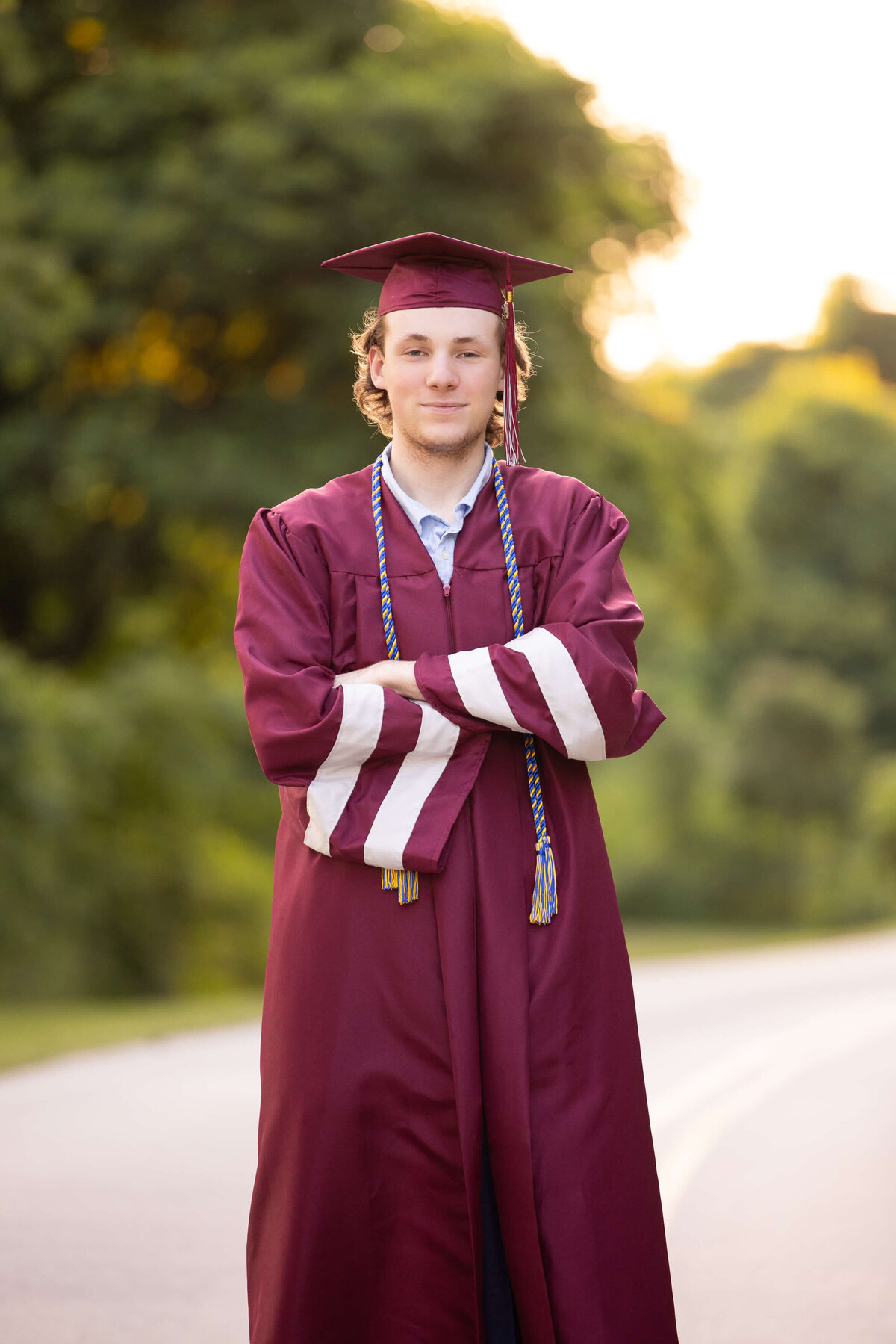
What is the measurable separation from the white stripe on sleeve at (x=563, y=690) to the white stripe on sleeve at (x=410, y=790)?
144 millimetres

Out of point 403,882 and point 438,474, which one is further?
point 438,474

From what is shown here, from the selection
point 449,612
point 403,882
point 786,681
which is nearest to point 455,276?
point 449,612

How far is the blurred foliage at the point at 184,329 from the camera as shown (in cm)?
846

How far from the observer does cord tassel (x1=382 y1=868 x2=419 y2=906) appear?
2.08 m

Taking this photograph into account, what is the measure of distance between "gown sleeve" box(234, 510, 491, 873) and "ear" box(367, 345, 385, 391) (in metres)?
0.36

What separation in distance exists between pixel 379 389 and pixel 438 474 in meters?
0.23

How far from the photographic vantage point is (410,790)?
208 centimetres

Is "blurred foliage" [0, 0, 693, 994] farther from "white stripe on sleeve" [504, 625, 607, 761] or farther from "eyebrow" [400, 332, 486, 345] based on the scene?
"white stripe on sleeve" [504, 625, 607, 761]

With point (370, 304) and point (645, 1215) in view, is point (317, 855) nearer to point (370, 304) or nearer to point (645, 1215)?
point (645, 1215)

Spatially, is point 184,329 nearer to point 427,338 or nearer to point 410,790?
point 427,338

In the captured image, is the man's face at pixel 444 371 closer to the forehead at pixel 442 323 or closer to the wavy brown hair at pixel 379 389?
the forehead at pixel 442 323

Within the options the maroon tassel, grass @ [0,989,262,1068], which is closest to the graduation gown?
the maroon tassel

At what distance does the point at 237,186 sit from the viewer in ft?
27.9

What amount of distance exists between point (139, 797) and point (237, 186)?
3900mm
